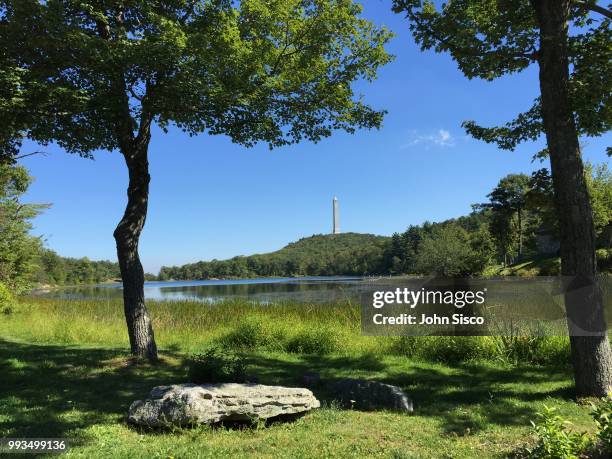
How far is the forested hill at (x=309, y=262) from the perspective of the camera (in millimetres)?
112250

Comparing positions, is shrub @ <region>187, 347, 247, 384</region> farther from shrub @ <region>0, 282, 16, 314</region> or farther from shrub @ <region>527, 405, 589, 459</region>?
shrub @ <region>0, 282, 16, 314</region>

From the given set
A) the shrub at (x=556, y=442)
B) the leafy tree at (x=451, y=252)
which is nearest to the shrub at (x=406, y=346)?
the shrub at (x=556, y=442)

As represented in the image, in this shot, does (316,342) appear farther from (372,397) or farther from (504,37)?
(504,37)

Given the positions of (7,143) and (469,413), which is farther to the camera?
(7,143)

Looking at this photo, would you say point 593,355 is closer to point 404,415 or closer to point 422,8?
point 404,415

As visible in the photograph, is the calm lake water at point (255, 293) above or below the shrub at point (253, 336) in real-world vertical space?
below

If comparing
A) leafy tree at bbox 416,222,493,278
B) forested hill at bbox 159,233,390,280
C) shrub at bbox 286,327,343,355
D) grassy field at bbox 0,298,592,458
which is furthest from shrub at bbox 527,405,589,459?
forested hill at bbox 159,233,390,280

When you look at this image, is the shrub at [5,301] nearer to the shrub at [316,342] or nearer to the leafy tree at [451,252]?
the shrub at [316,342]

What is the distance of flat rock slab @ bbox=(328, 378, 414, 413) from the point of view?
514 cm

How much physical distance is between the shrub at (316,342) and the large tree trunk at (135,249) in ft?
10.8

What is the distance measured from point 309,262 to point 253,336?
123m

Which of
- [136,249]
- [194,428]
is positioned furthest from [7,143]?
[194,428]

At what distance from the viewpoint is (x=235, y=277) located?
440ft

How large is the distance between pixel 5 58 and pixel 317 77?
5.04 metres
